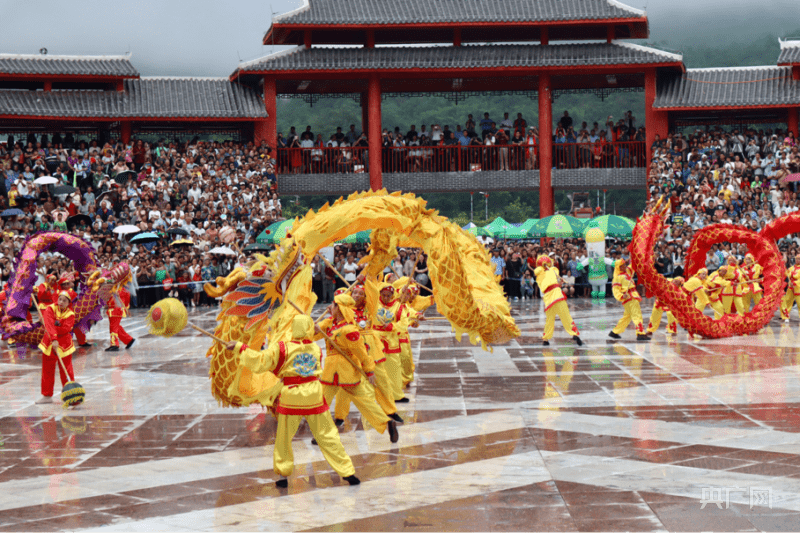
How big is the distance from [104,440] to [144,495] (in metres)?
2.21

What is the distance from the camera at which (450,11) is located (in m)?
28.6

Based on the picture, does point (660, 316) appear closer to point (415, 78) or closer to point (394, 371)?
point (394, 371)

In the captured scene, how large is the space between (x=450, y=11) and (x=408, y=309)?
20.0 m

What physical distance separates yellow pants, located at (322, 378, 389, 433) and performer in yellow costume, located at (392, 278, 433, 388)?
1.89 metres

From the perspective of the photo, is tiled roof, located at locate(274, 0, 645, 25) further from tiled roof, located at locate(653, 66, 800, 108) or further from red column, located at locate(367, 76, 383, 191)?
tiled roof, located at locate(653, 66, 800, 108)

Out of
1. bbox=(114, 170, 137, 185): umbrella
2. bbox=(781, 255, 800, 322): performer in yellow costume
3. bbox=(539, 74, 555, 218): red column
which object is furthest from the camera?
bbox=(539, 74, 555, 218): red column

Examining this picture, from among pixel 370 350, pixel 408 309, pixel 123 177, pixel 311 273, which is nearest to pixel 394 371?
pixel 370 350

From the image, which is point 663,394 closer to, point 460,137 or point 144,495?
point 144,495

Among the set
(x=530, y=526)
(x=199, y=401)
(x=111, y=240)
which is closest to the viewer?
(x=530, y=526)

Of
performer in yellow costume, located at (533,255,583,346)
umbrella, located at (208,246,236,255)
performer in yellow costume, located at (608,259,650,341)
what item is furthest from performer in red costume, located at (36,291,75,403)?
umbrella, located at (208,246,236,255)

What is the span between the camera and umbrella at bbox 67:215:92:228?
23.0 meters

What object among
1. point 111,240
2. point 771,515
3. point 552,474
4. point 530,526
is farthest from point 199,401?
point 111,240

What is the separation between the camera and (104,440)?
8844 mm

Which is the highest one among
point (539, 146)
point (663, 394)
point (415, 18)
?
point (415, 18)
